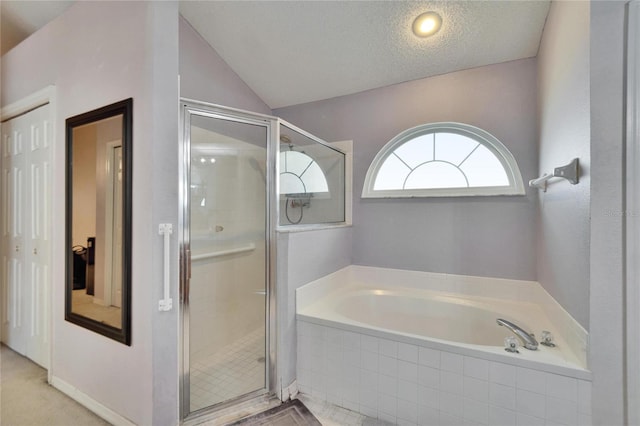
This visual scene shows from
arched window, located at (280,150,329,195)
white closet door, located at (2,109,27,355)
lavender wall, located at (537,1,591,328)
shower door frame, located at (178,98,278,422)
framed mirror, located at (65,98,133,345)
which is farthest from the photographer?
white closet door, located at (2,109,27,355)

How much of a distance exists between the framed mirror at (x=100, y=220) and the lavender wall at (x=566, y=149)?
227 centimetres

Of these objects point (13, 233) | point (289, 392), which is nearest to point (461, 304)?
point (289, 392)

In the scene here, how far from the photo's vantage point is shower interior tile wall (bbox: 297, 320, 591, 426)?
1.28 meters

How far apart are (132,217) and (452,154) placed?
2494 mm

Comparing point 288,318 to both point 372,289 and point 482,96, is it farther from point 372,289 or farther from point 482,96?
point 482,96

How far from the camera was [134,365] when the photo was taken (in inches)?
56.5

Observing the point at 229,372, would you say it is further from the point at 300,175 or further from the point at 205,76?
the point at 205,76

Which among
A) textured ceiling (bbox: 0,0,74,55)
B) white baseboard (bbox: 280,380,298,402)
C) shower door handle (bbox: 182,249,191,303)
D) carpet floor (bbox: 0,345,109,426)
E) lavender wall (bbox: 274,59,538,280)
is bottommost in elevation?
white baseboard (bbox: 280,380,298,402)

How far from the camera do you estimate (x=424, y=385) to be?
1527 mm

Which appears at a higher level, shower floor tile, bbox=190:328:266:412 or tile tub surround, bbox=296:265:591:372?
tile tub surround, bbox=296:265:591:372

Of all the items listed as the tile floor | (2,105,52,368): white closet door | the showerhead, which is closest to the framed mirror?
(2,105,52,368): white closet door

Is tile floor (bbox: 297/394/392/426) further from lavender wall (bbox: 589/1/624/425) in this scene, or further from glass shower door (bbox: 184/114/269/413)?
lavender wall (bbox: 589/1/624/425)

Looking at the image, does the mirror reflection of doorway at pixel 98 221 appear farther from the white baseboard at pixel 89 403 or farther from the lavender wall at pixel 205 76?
the lavender wall at pixel 205 76

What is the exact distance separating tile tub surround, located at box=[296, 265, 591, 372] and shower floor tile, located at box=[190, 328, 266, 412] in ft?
1.45
